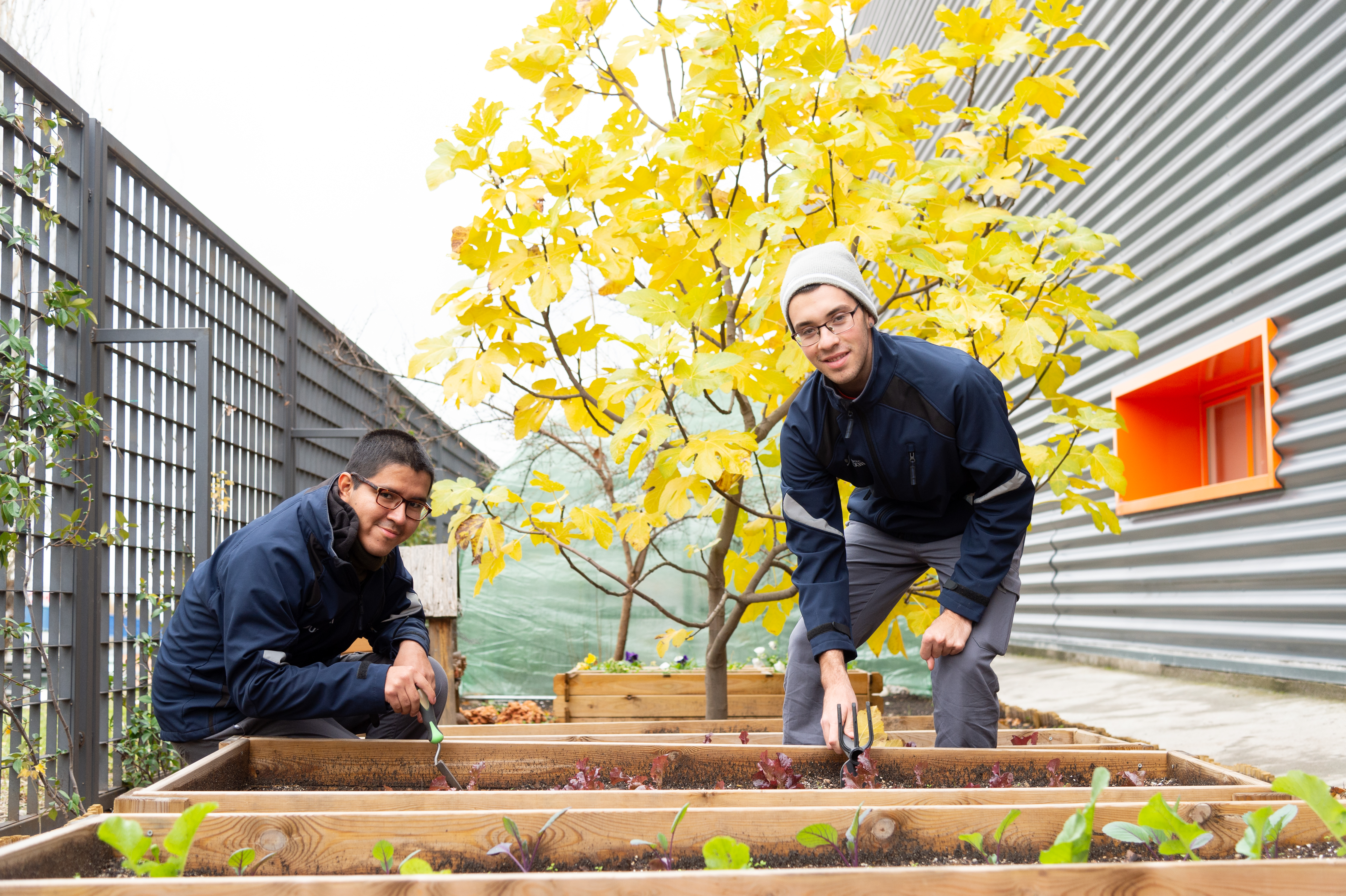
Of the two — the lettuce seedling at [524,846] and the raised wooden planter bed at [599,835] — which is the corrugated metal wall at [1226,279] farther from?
the lettuce seedling at [524,846]

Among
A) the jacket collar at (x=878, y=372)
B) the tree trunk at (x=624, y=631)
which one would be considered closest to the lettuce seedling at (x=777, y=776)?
the jacket collar at (x=878, y=372)

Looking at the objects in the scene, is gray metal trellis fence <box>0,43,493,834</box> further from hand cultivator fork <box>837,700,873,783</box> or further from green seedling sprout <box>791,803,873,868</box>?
green seedling sprout <box>791,803,873,868</box>

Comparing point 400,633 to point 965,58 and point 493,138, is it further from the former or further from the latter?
point 965,58

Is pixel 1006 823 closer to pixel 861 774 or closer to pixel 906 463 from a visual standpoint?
pixel 861 774

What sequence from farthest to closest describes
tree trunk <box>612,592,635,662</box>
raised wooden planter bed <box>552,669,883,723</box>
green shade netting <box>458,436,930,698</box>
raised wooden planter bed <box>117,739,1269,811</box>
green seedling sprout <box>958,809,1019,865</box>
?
1. green shade netting <box>458,436,930,698</box>
2. tree trunk <box>612,592,635,662</box>
3. raised wooden planter bed <box>552,669,883,723</box>
4. raised wooden planter bed <box>117,739,1269,811</box>
5. green seedling sprout <box>958,809,1019,865</box>

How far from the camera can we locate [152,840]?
44.9 inches

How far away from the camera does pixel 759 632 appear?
6035mm

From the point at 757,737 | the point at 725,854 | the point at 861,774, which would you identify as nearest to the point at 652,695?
the point at 757,737

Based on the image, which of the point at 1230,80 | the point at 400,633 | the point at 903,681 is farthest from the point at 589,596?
the point at 1230,80

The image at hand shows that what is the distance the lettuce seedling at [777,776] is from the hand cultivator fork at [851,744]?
98 millimetres

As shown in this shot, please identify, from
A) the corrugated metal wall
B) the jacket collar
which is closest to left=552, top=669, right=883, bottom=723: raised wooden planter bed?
the corrugated metal wall

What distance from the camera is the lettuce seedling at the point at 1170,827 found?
1.17 metres

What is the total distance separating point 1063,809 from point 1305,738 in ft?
8.09

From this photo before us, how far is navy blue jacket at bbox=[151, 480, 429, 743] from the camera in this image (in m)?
1.98
